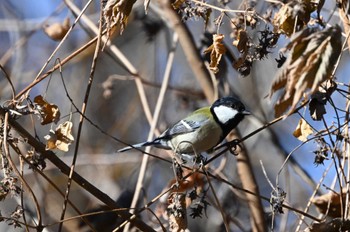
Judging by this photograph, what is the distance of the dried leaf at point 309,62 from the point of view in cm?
113

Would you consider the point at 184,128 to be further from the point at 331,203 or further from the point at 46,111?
the point at 46,111

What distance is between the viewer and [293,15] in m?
1.37

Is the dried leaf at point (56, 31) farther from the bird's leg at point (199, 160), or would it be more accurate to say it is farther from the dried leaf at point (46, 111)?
the dried leaf at point (46, 111)

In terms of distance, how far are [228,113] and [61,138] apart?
113cm

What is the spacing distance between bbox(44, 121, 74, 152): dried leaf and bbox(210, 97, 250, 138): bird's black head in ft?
3.41

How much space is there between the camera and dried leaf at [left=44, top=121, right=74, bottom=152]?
171cm

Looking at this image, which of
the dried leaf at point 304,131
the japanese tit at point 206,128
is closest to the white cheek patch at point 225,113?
the japanese tit at point 206,128

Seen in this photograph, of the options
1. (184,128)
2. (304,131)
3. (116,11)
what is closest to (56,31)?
(184,128)

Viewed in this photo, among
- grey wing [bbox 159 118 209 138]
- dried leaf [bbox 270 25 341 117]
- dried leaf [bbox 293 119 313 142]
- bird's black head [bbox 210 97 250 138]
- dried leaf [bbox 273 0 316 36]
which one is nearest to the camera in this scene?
dried leaf [bbox 270 25 341 117]

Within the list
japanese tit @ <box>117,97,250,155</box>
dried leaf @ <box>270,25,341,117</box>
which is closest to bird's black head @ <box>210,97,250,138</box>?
japanese tit @ <box>117,97,250,155</box>

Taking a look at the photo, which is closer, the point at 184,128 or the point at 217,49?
the point at 217,49

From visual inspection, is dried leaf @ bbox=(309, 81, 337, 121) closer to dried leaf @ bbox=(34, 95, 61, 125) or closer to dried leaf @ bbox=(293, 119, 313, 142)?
dried leaf @ bbox=(293, 119, 313, 142)

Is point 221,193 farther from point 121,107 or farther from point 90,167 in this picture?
point 121,107

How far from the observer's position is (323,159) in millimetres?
1746
